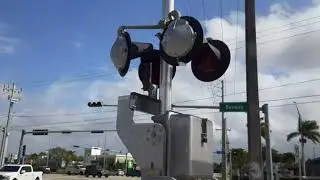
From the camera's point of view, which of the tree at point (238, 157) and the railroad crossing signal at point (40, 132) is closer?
the railroad crossing signal at point (40, 132)

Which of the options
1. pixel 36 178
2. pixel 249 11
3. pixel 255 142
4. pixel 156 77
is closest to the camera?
pixel 156 77

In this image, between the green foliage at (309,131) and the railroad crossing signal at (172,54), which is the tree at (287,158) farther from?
the railroad crossing signal at (172,54)

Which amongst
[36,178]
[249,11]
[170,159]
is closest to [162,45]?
[170,159]

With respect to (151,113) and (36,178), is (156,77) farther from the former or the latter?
(36,178)

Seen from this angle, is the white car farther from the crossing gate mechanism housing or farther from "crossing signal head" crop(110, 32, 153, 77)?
the crossing gate mechanism housing

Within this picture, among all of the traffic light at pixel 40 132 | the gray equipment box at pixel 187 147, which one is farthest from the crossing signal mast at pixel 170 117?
the traffic light at pixel 40 132

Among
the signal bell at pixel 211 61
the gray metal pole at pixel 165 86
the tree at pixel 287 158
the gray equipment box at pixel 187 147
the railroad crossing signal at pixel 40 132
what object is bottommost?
the gray equipment box at pixel 187 147

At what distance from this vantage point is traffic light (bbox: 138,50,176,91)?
19.3 ft

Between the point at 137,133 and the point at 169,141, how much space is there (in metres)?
0.38

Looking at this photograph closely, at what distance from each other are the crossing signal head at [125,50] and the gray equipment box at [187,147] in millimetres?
1098

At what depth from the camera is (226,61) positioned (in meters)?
5.77

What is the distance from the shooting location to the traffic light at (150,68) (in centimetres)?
588

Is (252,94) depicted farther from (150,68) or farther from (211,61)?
(150,68)

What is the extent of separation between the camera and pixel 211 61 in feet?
18.8
